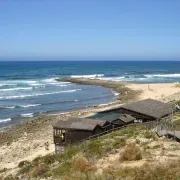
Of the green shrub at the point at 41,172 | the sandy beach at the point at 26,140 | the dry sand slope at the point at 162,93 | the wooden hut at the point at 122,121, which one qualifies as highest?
the wooden hut at the point at 122,121

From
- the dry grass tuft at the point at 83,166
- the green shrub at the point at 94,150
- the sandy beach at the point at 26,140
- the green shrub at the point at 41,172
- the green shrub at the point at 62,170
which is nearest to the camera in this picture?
the dry grass tuft at the point at 83,166

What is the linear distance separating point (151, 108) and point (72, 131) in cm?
959

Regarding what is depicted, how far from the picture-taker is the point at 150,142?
20219 mm

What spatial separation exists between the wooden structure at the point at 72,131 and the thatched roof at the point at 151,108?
5.63 meters

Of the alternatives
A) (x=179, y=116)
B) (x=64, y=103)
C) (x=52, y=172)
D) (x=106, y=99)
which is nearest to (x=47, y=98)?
(x=64, y=103)

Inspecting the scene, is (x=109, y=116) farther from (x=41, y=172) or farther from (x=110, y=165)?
(x=110, y=165)

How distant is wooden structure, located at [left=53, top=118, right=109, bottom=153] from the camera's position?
993 inches

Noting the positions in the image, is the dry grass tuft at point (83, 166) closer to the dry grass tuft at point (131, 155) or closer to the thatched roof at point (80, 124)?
the dry grass tuft at point (131, 155)

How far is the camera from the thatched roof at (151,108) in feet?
99.4

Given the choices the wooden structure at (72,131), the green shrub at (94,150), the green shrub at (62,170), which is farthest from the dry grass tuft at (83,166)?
the wooden structure at (72,131)

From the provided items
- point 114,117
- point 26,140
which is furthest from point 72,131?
point 26,140

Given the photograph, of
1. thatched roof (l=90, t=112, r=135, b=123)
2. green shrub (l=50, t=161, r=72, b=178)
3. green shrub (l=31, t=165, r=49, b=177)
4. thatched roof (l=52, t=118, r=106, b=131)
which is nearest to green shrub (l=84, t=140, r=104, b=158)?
green shrub (l=50, t=161, r=72, b=178)

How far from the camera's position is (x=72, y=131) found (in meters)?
25.3

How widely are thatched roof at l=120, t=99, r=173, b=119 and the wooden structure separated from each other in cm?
563
